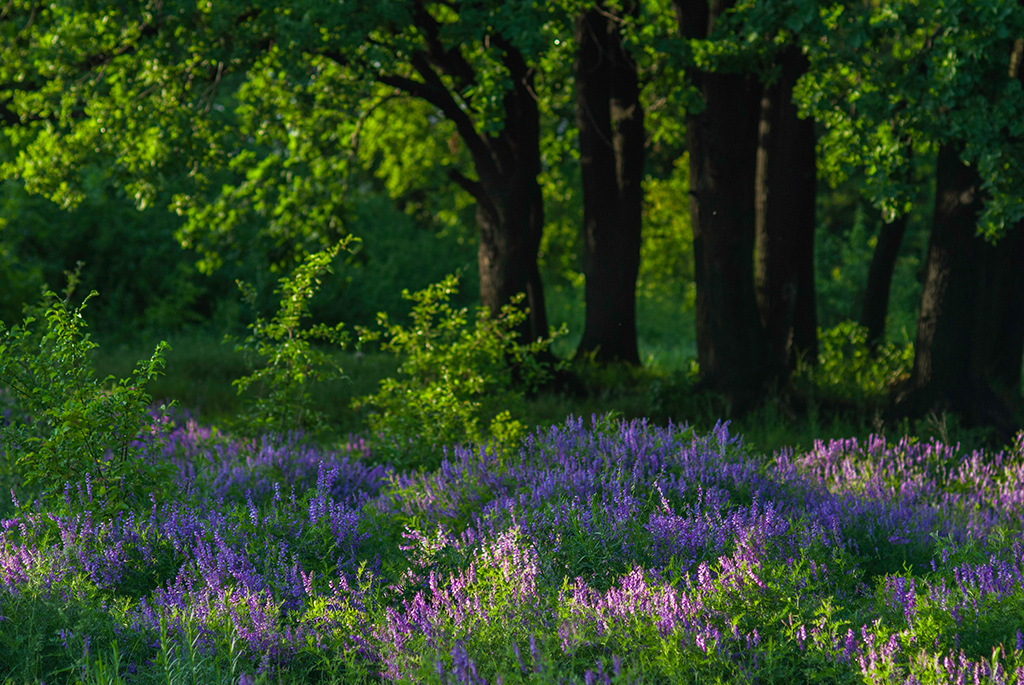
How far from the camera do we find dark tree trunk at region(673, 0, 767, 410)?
9.83 meters

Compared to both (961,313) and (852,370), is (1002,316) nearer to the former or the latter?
(961,313)

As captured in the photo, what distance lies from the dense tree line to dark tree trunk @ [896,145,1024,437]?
0.07ft

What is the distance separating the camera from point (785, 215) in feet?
37.0

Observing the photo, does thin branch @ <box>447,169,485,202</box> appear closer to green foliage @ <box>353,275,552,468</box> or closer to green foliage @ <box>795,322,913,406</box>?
green foliage @ <box>353,275,552,468</box>

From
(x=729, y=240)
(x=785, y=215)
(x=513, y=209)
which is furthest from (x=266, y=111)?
(x=785, y=215)

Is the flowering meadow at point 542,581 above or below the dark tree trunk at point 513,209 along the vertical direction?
below

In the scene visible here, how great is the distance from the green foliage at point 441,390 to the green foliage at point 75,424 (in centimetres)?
220

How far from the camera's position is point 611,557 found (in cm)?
440

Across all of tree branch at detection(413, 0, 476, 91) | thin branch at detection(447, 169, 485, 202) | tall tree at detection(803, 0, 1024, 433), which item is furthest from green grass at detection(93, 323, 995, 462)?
tree branch at detection(413, 0, 476, 91)

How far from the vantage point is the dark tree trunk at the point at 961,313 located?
343 inches

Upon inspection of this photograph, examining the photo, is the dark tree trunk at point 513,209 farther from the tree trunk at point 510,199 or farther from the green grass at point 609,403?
the green grass at point 609,403

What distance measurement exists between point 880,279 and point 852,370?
332 cm

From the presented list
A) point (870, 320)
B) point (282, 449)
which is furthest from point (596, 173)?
point (282, 449)

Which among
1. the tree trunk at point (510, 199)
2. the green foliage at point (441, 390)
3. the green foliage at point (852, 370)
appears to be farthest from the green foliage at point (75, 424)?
the green foliage at point (852, 370)
